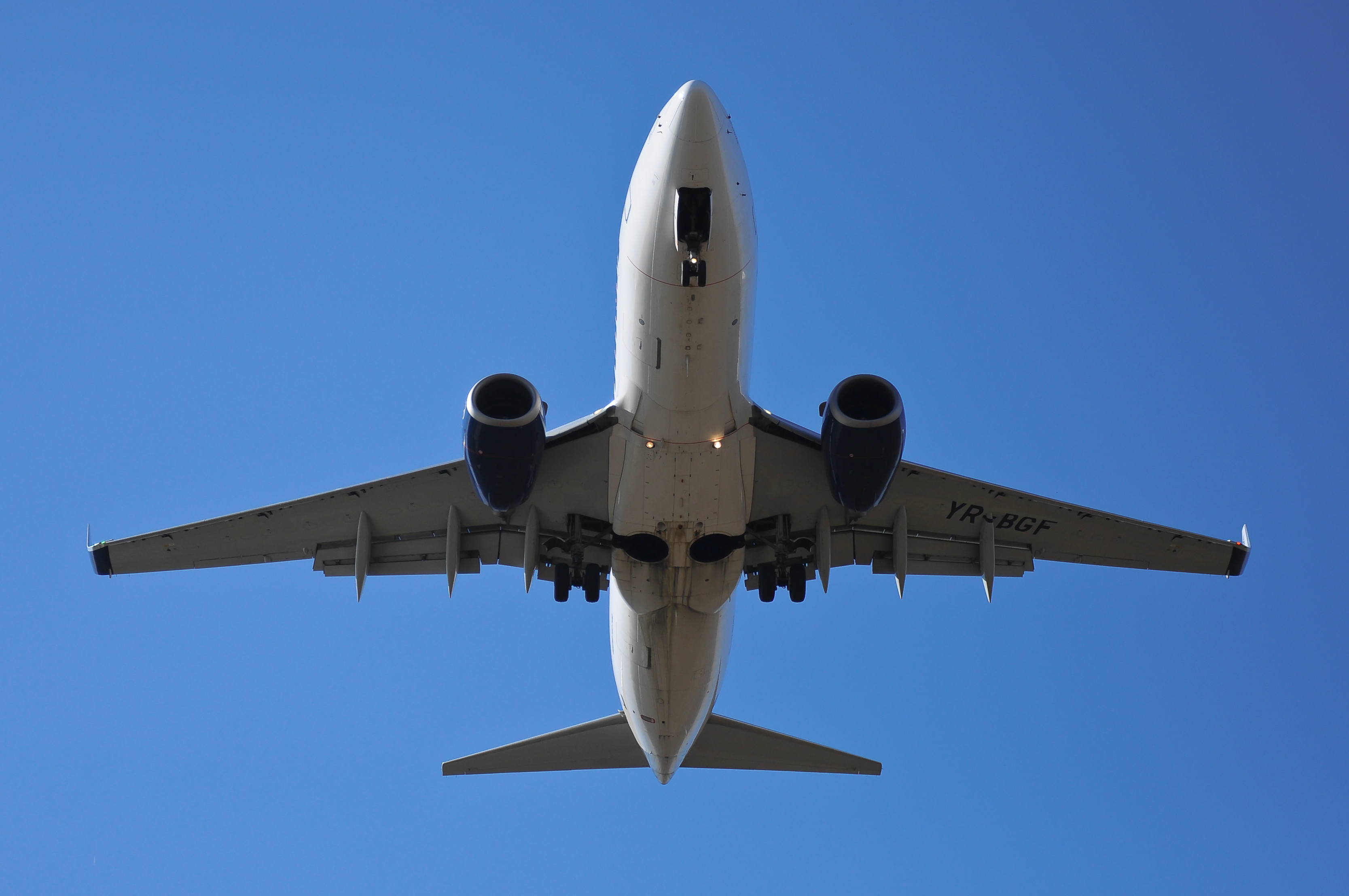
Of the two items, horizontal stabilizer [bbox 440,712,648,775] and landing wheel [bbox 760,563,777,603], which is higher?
landing wheel [bbox 760,563,777,603]

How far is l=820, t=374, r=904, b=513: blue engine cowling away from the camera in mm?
18281

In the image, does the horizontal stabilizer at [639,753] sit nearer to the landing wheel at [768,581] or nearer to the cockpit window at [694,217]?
the landing wheel at [768,581]

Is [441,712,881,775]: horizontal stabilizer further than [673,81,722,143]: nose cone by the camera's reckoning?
Yes

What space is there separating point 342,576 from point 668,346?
859 cm

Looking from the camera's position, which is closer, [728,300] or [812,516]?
[728,300]

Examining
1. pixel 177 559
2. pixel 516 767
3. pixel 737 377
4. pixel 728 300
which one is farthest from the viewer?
pixel 516 767

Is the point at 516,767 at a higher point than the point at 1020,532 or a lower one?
lower

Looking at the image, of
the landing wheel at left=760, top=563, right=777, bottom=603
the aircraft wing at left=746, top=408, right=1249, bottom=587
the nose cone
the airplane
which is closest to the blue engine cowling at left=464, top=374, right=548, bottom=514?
the airplane

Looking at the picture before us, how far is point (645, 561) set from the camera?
67.3 ft

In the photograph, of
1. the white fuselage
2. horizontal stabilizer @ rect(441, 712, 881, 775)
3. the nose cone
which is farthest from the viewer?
horizontal stabilizer @ rect(441, 712, 881, 775)

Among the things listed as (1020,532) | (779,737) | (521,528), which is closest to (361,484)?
(521,528)

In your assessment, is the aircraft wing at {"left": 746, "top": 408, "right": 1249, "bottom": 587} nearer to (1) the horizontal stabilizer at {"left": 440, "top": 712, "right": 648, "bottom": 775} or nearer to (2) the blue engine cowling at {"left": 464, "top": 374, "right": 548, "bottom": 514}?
Result: (2) the blue engine cowling at {"left": 464, "top": 374, "right": 548, "bottom": 514}

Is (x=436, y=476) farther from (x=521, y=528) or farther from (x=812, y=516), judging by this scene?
(x=812, y=516)

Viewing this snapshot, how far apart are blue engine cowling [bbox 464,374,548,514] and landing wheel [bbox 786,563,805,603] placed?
18.2 feet
